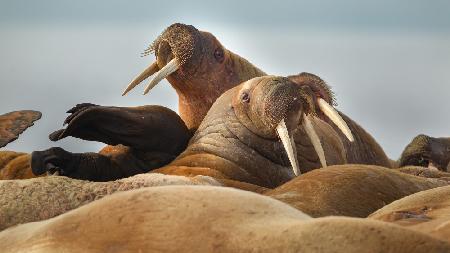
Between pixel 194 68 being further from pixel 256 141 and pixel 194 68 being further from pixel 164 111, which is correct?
pixel 256 141

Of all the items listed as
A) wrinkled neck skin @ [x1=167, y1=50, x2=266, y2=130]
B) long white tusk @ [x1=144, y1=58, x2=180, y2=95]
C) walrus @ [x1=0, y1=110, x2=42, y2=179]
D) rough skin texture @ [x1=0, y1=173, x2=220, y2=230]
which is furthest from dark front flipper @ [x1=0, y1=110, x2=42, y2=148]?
wrinkled neck skin @ [x1=167, y1=50, x2=266, y2=130]

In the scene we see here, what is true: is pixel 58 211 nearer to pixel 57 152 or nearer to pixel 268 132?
pixel 57 152

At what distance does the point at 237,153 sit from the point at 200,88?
4.02 ft

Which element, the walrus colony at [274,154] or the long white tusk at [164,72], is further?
the long white tusk at [164,72]

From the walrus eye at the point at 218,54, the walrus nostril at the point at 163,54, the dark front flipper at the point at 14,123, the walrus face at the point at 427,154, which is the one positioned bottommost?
the dark front flipper at the point at 14,123

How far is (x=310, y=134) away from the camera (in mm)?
5234

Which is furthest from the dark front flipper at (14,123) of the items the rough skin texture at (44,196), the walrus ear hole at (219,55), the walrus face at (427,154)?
the walrus face at (427,154)

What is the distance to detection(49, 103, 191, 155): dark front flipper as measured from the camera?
15.9 feet

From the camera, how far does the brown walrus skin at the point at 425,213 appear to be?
2.25 metres

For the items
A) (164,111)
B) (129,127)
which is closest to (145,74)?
(164,111)

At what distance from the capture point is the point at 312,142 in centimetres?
526

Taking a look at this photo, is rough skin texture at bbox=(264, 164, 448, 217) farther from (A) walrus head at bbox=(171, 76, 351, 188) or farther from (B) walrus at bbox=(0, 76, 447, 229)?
(A) walrus head at bbox=(171, 76, 351, 188)

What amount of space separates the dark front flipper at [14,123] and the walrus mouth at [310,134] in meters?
1.33

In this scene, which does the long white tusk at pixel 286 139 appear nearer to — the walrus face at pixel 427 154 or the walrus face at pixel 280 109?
the walrus face at pixel 280 109
